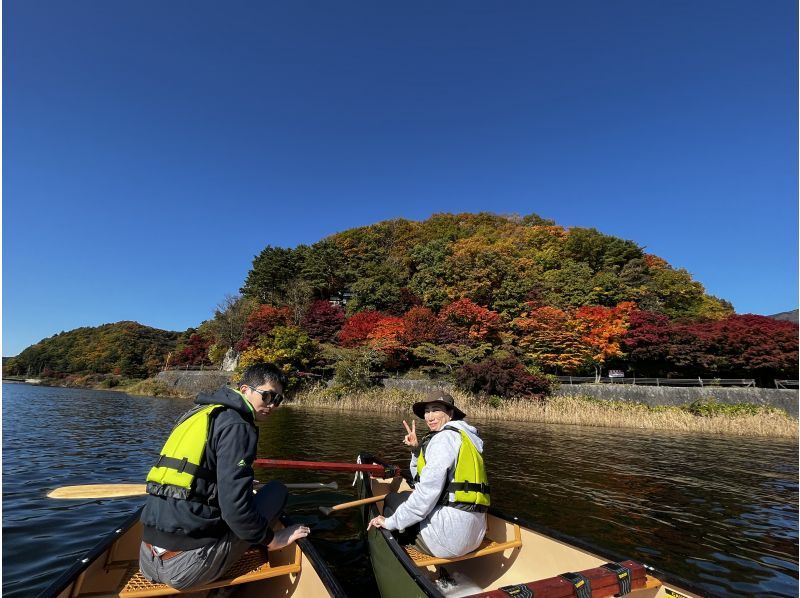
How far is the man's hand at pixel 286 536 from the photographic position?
10.2ft

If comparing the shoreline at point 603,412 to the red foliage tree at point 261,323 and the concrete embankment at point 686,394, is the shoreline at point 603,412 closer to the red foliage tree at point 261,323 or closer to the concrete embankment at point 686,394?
the concrete embankment at point 686,394

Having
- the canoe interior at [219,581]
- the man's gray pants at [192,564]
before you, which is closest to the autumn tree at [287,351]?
the canoe interior at [219,581]

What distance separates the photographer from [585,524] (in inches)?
249

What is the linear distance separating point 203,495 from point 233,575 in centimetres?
101

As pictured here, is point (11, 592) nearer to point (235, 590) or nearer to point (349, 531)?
point (235, 590)

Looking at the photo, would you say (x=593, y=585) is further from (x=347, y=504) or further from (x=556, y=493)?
(x=556, y=493)

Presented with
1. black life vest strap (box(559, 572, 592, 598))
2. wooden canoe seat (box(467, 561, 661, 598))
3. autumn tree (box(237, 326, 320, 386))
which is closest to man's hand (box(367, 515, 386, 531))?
wooden canoe seat (box(467, 561, 661, 598))

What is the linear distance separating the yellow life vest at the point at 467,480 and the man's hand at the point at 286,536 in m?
1.18

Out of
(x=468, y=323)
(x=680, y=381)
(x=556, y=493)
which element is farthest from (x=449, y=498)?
(x=468, y=323)

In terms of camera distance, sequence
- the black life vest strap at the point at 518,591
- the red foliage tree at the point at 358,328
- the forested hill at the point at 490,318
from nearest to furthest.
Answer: the black life vest strap at the point at 518,591, the forested hill at the point at 490,318, the red foliage tree at the point at 358,328

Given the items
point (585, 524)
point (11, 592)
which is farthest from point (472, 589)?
point (11, 592)

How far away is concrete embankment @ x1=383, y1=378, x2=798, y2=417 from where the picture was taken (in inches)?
751

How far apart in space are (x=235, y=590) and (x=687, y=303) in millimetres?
43589

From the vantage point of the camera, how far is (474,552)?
3914 millimetres
